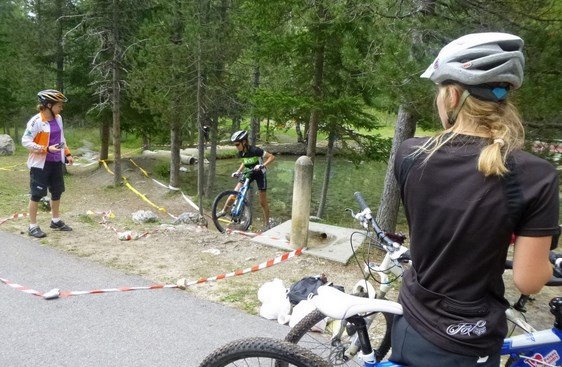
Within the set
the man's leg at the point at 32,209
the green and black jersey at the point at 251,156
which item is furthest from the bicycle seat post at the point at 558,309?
the green and black jersey at the point at 251,156

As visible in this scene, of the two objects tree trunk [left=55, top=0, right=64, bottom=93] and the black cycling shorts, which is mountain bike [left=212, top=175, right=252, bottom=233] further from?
tree trunk [left=55, top=0, right=64, bottom=93]

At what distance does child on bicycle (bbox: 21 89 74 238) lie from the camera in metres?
6.62

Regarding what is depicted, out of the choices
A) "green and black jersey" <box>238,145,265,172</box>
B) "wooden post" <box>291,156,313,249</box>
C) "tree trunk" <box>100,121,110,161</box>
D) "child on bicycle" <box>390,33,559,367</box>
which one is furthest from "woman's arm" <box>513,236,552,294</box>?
"tree trunk" <box>100,121,110,161</box>

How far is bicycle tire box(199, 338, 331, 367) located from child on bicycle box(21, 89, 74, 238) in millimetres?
5658

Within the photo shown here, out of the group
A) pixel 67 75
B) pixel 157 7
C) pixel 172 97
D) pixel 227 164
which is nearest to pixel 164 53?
pixel 172 97

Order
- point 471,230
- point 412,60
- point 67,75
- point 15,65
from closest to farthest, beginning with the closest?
point 471,230 < point 412,60 < point 67,75 < point 15,65

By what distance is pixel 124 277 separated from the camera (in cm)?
538

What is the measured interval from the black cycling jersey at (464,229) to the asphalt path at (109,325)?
2.56m

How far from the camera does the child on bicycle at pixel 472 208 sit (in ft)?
4.85

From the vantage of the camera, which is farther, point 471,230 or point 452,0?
point 452,0

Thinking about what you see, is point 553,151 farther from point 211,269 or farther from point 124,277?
point 124,277

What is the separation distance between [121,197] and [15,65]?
1182 centimetres

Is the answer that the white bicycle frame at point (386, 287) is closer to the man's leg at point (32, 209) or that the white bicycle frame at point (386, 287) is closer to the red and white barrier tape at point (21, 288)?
the red and white barrier tape at point (21, 288)

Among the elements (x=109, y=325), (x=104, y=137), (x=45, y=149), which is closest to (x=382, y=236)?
(x=109, y=325)
